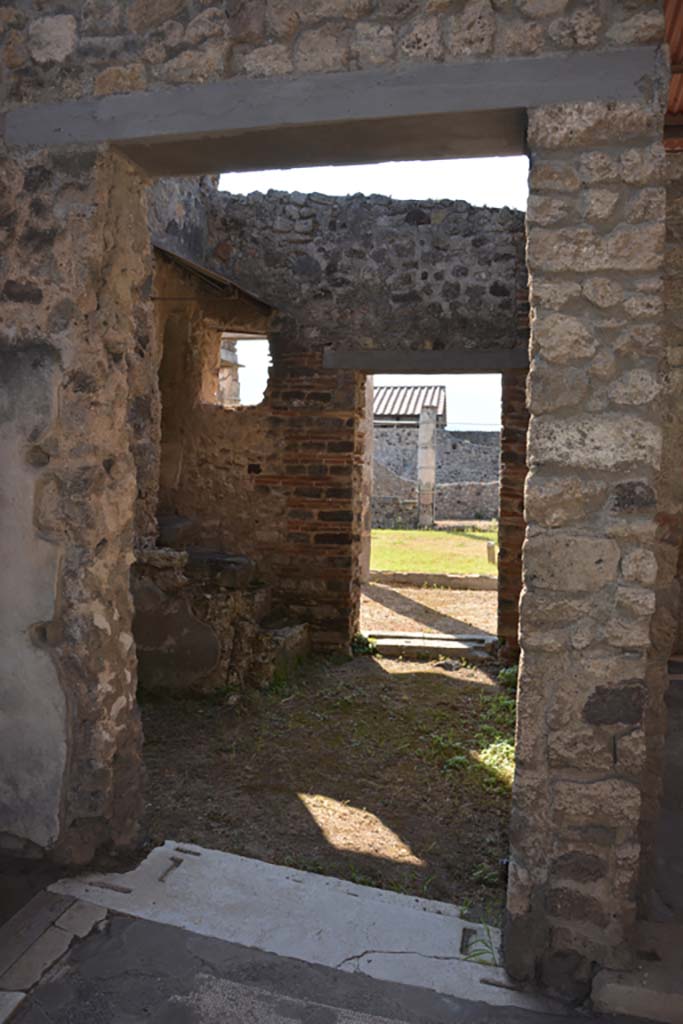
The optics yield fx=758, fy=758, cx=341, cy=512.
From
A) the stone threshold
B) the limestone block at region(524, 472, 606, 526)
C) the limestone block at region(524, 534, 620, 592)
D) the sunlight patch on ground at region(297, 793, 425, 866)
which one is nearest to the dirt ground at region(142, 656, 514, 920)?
the sunlight patch on ground at region(297, 793, 425, 866)

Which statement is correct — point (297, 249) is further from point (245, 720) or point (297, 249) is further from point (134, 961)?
point (134, 961)

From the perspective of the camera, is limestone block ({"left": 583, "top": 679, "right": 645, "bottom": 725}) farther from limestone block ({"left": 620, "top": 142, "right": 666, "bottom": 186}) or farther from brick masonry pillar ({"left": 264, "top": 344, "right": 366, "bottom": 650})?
brick masonry pillar ({"left": 264, "top": 344, "right": 366, "bottom": 650})

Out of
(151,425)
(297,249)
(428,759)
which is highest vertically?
(297,249)

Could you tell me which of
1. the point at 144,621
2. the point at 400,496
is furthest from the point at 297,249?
the point at 400,496

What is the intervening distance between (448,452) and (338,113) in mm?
22830

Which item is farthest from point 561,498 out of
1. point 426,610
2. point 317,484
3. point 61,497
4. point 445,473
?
point 445,473

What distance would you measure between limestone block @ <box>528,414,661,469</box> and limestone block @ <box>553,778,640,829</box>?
3.37ft

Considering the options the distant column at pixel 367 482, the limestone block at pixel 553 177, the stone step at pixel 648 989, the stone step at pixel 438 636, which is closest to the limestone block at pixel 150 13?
the limestone block at pixel 553 177

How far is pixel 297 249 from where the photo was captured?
7.50m

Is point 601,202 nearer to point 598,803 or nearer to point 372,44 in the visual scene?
point 372,44

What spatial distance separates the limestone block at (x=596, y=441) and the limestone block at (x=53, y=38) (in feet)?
7.35

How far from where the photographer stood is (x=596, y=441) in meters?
2.42

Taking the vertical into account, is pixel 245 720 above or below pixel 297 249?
below

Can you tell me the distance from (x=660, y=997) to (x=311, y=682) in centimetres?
452
